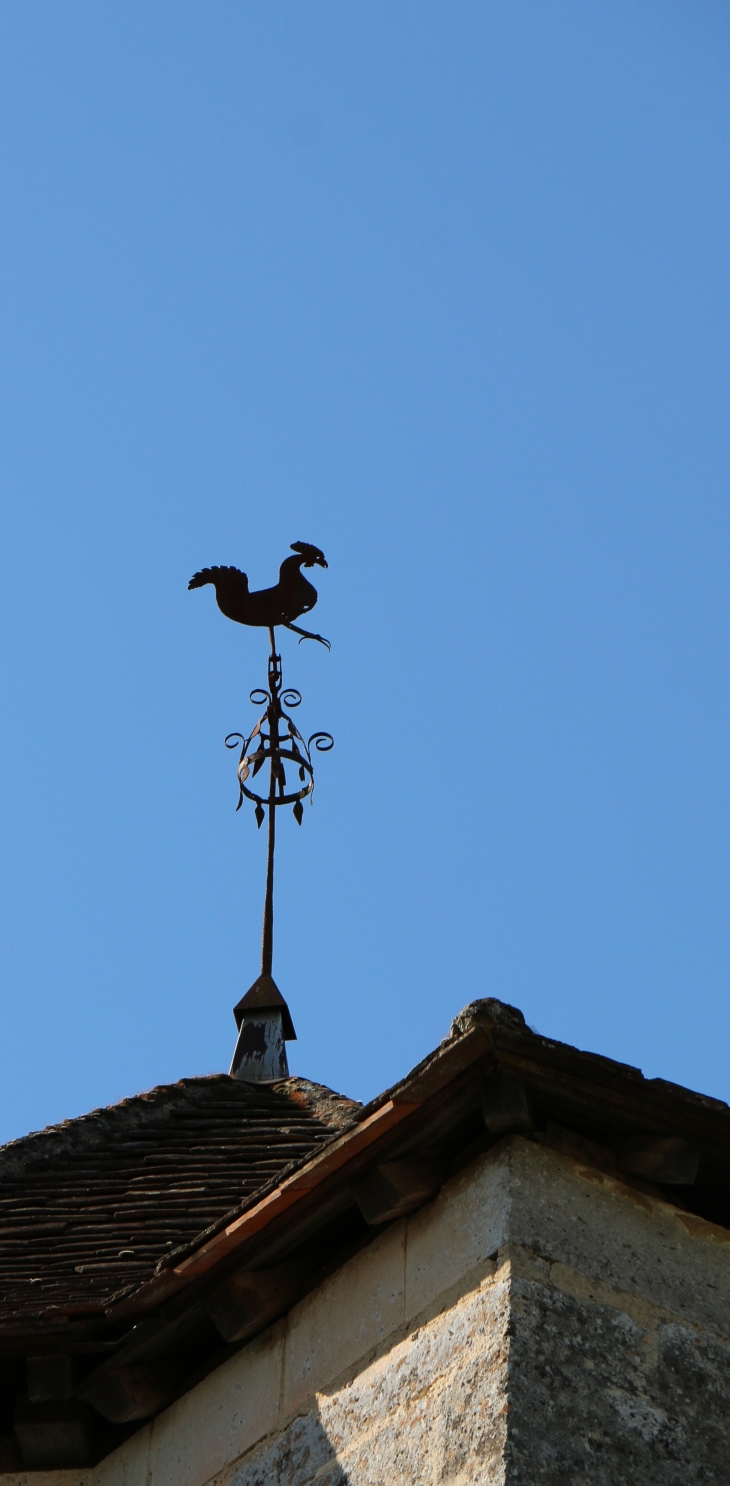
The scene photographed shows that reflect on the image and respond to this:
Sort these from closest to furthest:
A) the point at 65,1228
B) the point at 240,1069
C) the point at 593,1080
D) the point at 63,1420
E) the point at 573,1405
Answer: the point at 573,1405, the point at 593,1080, the point at 63,1420, the point at 65,1228, the point at 240,1069

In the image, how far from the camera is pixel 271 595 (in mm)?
9258

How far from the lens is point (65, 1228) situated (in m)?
5.95

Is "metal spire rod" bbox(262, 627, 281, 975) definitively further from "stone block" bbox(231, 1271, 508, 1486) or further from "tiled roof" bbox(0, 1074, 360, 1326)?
"stone block" bbox(231, 1271, 508, 1486)

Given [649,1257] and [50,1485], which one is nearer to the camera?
[649,1257]

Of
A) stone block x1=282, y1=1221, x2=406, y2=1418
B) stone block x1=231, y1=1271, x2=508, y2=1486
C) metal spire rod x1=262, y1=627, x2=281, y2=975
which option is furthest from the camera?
metal spire rod x1=262, y1=627, x2=281, y2=975

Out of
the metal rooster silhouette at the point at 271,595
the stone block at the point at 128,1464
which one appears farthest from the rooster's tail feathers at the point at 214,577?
the stone block at the point at 128,1464

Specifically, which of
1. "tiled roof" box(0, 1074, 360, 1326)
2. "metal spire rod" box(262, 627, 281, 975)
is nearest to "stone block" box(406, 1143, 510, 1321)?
"tiled roof" box(0, 1074, 360, 1326)

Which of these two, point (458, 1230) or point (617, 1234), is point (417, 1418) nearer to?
point (458, 1230)

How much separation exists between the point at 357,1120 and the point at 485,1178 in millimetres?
339

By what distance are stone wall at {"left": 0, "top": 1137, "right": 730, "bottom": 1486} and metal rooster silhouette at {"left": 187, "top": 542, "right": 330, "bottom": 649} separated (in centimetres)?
466

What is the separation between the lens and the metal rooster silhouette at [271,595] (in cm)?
922

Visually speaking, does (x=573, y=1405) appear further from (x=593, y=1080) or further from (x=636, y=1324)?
(x=593, y=1080)

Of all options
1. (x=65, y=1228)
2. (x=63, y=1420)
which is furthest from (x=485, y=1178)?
(x=65, y=1228)

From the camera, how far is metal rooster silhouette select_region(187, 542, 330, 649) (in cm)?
922
